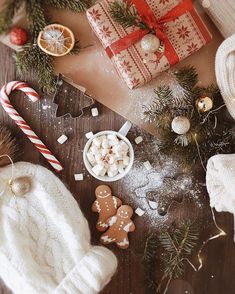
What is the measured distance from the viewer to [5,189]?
1.68 meters

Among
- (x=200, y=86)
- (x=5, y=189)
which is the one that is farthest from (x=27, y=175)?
(x=200, y=86)

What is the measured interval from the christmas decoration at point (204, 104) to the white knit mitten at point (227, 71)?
0.08 m

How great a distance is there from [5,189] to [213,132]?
79 centimetres

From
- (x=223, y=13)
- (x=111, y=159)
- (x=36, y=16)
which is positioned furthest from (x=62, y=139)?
(x=223, y=13)

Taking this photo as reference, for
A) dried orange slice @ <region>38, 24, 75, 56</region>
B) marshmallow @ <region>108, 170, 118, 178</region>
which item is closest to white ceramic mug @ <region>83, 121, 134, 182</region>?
marshmallow @ <region>108, 170, 118, 178</region>

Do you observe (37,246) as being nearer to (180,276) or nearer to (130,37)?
(180,276)

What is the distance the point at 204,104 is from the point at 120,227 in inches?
22.2

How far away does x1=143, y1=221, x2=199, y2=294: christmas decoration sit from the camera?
175 cm

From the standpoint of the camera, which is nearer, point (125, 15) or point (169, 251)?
point (125, 15)

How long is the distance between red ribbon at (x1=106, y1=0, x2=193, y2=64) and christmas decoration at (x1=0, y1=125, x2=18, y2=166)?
50 cm

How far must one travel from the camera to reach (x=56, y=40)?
1.69 metres

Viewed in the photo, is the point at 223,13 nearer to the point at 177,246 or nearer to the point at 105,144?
the point at 105,144

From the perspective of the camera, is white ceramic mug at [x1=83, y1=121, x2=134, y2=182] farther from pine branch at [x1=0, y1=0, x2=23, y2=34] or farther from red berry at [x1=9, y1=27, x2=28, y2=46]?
pine branch at [x1=0, y1=0, x2=23, y2=34]

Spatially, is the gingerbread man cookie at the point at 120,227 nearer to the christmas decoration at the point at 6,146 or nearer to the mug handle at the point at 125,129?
the mug handle at the point at 125,129
